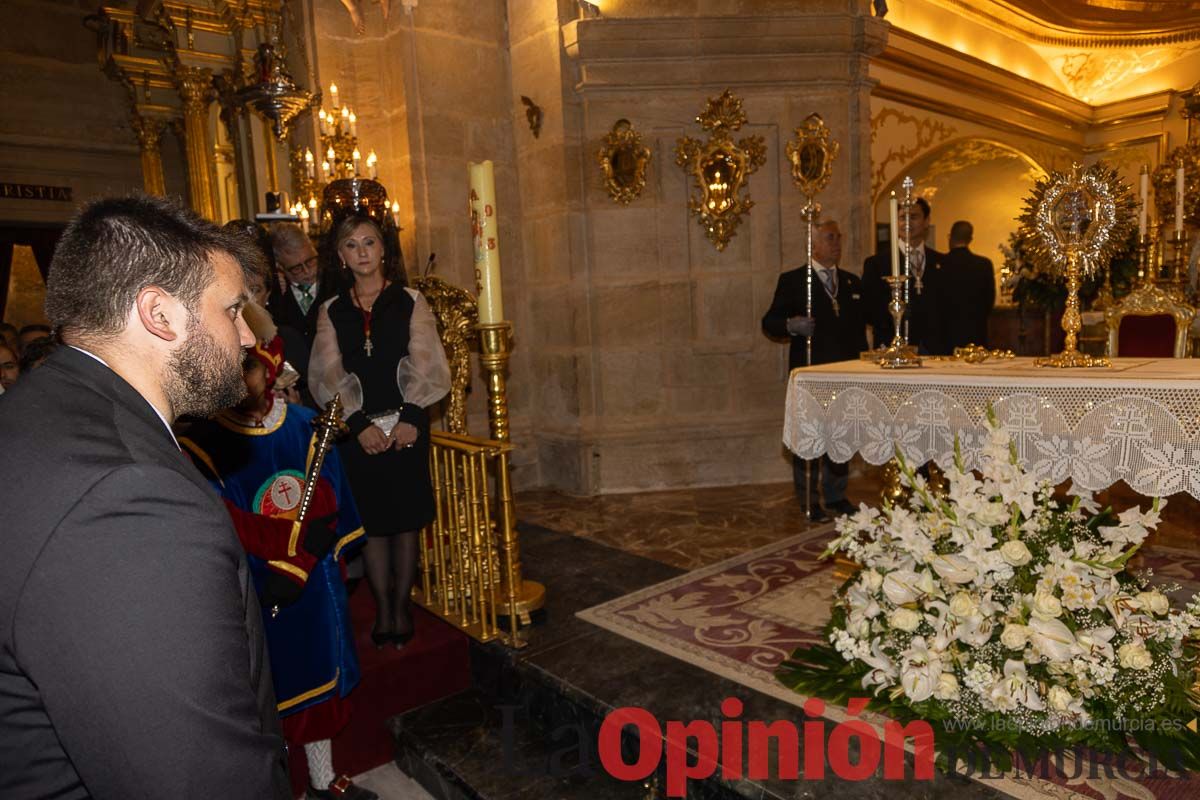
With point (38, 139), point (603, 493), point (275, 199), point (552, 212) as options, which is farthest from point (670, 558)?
point (38, 139)

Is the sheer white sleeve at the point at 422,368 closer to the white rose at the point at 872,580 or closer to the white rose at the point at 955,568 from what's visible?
the white rose at the point at 872,580

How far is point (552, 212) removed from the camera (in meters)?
6.38

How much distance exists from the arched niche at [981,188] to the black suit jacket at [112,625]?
1084 centimetres

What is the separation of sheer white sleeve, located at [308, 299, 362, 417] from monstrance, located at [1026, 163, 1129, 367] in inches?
124

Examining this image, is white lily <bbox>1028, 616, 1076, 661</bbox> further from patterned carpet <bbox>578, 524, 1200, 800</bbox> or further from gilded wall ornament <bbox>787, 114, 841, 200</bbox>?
gilded wall ornament <bbox>787, 114, 841, 200</bbox>

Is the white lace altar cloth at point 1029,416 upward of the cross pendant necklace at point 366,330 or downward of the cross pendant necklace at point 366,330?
downward

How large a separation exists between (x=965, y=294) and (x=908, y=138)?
4.34 m

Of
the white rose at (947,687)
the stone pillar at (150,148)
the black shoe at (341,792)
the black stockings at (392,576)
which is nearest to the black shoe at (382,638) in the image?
the black stockings at (392,576)

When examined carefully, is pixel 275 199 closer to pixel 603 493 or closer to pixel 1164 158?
pixel 603 493

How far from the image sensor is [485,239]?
3111mm

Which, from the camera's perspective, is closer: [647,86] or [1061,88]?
[647,86]

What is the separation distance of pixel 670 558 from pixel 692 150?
11.3 feet

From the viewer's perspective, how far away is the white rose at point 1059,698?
7.03ft

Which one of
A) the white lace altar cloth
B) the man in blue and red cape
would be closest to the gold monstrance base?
the white lace altar cloth
